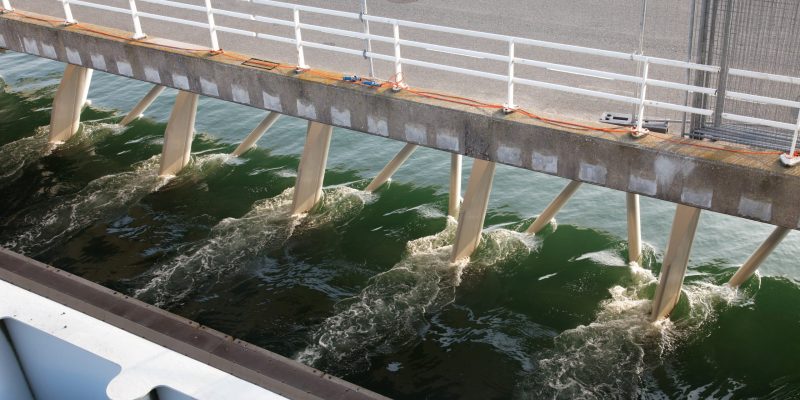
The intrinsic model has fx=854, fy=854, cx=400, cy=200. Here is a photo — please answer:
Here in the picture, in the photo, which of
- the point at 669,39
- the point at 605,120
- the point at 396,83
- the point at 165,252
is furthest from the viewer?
the point at 165,252

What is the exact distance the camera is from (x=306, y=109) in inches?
454

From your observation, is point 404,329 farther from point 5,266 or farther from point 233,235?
point 5,266

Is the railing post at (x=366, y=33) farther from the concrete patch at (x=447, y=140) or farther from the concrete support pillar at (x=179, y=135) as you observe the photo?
the concrete support pillar at (x=179, y=135)

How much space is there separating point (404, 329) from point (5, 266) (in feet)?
18.8

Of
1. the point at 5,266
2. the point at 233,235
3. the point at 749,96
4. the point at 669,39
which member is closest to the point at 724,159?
the point at 749,96

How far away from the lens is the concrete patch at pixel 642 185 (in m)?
9.13

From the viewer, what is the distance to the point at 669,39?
1142cm

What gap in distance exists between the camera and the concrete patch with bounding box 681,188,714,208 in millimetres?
8797

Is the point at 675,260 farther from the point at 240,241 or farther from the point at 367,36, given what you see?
the point at 240,241

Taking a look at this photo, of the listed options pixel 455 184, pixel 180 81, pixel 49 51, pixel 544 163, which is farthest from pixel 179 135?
pixel 544 163

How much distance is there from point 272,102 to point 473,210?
329 cm

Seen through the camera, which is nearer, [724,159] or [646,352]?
[724,159]

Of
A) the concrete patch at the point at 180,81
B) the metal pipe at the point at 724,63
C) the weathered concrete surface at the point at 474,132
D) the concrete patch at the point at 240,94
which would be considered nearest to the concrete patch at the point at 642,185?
the weathered concrete surface at the point at 474,132

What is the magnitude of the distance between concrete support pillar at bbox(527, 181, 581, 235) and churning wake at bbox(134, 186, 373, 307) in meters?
3.06
